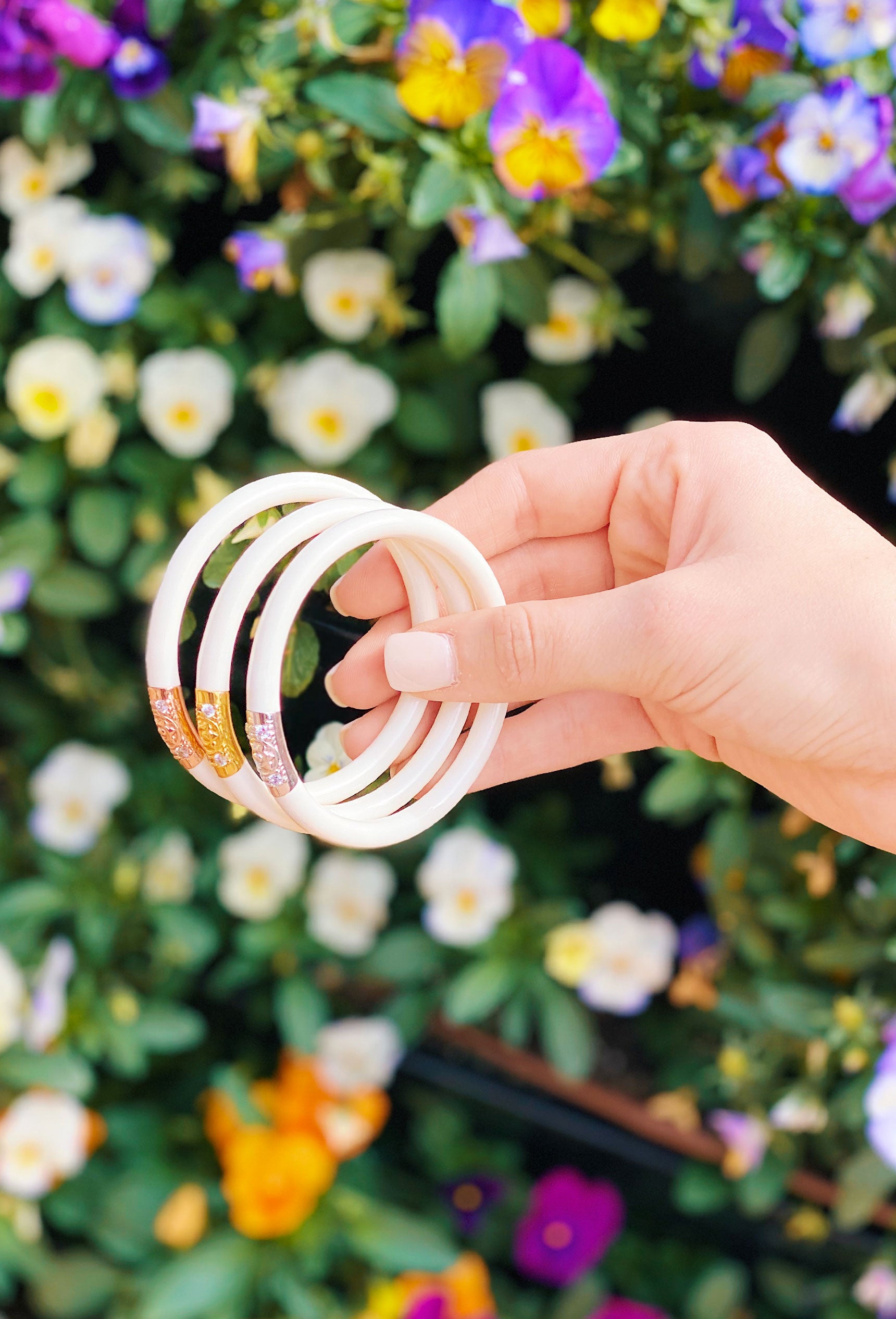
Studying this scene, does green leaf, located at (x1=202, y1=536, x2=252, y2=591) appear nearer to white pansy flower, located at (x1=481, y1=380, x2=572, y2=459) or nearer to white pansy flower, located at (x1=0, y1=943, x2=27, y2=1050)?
white pansy flower, located at (x1=481, y1=380, x2=572, y2=459)

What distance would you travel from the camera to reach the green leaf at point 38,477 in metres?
1.03

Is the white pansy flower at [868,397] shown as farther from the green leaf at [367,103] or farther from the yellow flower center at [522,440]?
the green leaf at [367,103]

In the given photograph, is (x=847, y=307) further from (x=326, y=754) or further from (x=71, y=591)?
(x=71, y=591)

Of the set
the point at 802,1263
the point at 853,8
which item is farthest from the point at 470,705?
the point at 802,1263

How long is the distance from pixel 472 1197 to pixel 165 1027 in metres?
0.44

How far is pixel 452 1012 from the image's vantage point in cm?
113

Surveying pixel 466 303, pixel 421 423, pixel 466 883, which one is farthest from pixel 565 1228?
pixel 466 303

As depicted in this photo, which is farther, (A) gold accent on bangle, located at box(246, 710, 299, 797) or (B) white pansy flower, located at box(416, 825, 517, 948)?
(B) white pansy flower, located at box(416, 825, 517, 948)

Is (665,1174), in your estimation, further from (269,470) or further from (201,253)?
(201,253)

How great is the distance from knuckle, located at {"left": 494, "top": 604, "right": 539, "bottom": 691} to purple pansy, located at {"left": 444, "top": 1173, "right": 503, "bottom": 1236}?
0.94 meters

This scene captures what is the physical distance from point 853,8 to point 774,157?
10cm

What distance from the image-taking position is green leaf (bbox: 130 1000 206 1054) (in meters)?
1.16

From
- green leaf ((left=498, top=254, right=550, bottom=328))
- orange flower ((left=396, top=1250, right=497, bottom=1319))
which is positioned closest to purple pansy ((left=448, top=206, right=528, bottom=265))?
green leaf ((left=498, top=254, right=550, bottom=328))

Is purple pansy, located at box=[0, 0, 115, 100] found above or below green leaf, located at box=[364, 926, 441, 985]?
above
